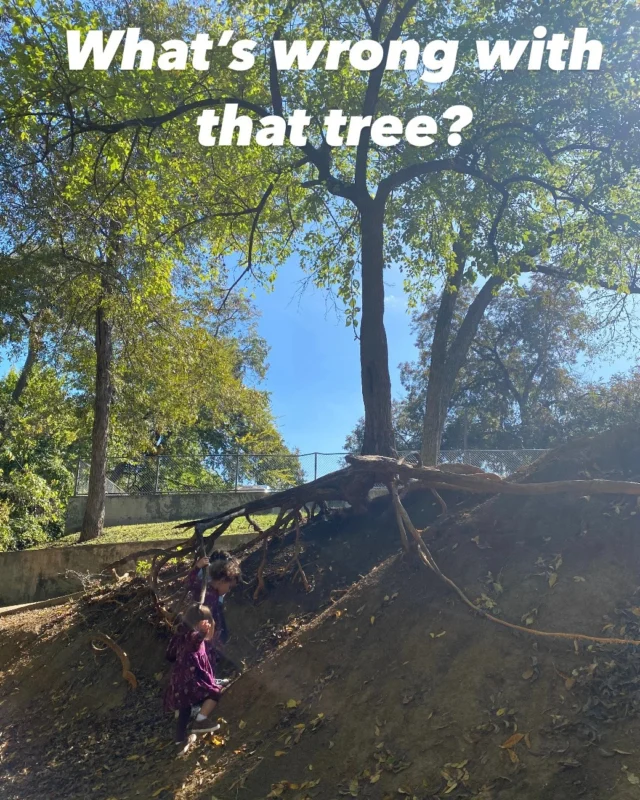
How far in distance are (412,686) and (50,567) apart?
42.8 feet

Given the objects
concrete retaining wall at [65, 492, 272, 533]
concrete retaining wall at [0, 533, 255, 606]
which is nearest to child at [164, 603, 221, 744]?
concrete retaining wall at [0, 533, 255, 606]

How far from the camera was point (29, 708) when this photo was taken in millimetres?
7371

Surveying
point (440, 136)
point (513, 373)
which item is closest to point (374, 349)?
point (440, 136)

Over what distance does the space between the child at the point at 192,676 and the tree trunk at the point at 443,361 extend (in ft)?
27.0

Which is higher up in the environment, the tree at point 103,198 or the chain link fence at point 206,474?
the tree at point 103,198

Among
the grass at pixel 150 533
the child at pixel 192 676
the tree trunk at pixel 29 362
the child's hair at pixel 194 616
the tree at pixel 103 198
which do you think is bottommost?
the child at pixel 192 676

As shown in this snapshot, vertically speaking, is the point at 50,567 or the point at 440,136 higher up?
the point at 440,136

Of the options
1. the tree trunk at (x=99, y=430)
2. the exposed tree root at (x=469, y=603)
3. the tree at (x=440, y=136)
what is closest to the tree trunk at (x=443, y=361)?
the tree at (x=440, y=136)

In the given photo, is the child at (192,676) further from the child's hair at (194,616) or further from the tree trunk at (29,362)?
the tree trunk at (29,362)

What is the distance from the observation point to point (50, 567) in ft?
49.7

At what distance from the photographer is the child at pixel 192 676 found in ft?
16.9

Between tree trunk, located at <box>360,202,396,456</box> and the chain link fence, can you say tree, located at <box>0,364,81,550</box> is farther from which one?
tree trunk, located at <box>360,202,396,456</box>

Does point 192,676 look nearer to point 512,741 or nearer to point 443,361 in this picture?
point 512,741

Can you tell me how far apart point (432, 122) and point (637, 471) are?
6.43 m
